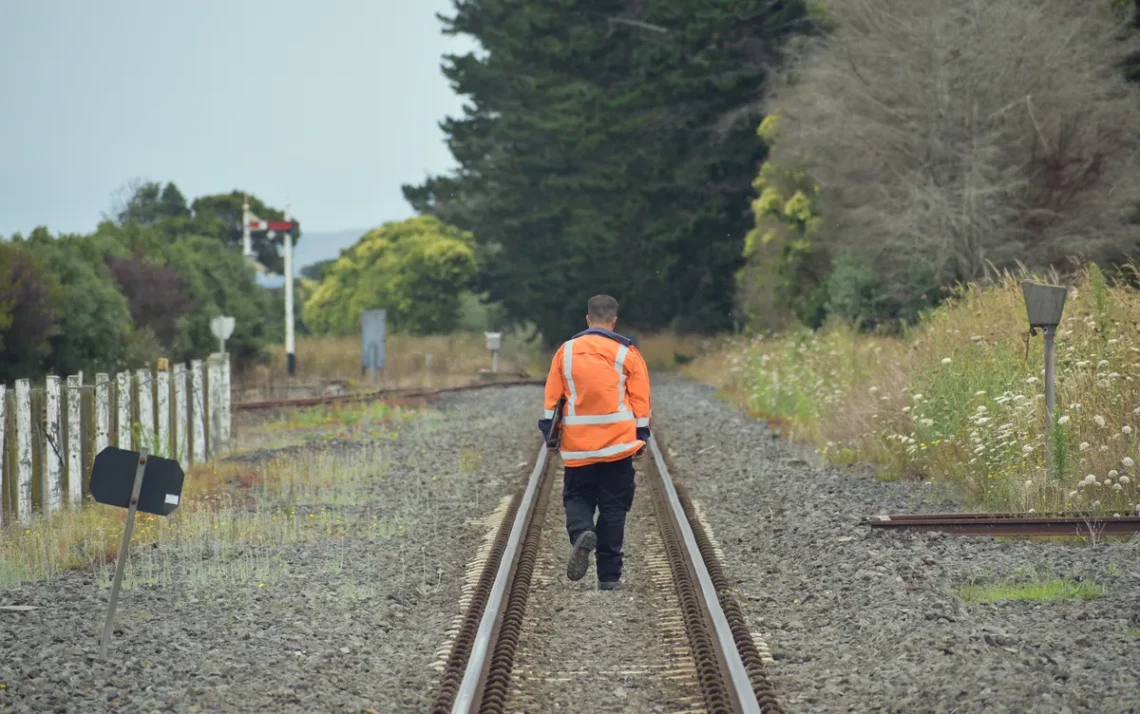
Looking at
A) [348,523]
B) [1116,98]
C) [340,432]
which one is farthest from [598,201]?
[348,523]

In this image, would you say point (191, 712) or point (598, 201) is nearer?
point (191, 712)

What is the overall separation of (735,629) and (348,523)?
5739 millimetres

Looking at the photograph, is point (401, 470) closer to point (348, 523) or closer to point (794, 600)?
point (348, 523)

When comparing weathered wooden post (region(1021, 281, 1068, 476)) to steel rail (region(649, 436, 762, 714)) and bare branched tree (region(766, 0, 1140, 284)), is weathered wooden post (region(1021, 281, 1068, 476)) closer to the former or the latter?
steel rail (region(649, 436, 762, 714))

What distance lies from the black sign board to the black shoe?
8.72ft

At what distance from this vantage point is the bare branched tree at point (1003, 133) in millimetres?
26312

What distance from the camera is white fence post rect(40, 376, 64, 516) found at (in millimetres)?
13984

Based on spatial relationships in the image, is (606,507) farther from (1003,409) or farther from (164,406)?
(164,406)

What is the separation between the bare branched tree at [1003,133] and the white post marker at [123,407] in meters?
15.7

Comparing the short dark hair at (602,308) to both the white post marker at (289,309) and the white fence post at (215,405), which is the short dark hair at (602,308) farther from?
the white post marker at (289,309)

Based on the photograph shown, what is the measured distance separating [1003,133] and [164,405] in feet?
54.2

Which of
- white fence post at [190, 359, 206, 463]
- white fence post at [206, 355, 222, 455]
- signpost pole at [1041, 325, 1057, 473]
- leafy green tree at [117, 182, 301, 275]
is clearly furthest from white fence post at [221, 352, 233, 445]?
leafy green tree at [117, 182, 301, 275]

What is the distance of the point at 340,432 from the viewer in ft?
76.1

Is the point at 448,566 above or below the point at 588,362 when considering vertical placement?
below
